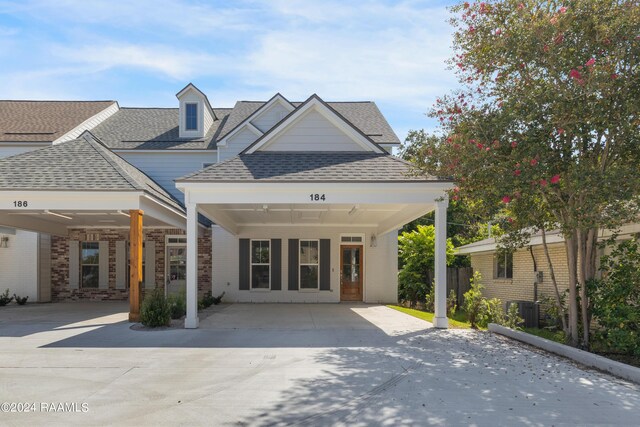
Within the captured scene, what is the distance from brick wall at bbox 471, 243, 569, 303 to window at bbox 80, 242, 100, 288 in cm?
1548

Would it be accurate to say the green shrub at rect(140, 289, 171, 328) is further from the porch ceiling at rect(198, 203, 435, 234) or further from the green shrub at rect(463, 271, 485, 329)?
the green shrub at rect(463, 271, 485, 329)

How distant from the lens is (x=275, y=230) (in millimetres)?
21047

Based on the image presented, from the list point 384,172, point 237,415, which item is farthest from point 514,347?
point 237,415

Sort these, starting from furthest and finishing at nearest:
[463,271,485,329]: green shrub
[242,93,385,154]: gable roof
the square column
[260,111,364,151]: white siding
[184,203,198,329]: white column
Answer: [260,111,364,151]: white siding < [242,93,385,154]: gable roof < [463,271,485,329]: green shrub < the square column < [184,203,198,329]: white column

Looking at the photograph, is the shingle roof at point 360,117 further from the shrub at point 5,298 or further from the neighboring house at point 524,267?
the shrub at point 5,298

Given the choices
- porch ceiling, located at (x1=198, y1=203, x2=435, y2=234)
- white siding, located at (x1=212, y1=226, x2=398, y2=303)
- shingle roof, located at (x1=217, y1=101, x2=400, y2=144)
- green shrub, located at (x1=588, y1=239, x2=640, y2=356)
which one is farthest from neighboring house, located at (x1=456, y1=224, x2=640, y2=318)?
shingle roof, located at (x1=217, y1=101, x2=400, y2=144)

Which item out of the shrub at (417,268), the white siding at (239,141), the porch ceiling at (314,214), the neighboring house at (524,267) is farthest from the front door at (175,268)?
the neighboring house at (524,267)

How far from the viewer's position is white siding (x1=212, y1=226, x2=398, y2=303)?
20.9 metres

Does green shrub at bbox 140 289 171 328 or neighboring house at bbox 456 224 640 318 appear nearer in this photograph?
green shrub at bbox 140 289 171 328

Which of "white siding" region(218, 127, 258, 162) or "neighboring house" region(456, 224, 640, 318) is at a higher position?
"white siding" region(218, 127, 258, 162)

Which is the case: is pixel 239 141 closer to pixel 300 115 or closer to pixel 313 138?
pixel 300 115

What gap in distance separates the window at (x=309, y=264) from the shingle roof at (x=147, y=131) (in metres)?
5.69

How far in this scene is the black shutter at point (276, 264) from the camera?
20.9m

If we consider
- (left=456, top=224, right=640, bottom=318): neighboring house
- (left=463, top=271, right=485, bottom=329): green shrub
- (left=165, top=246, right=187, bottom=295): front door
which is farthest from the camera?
(left=165, top=246, right=187, bottom=295): front door
